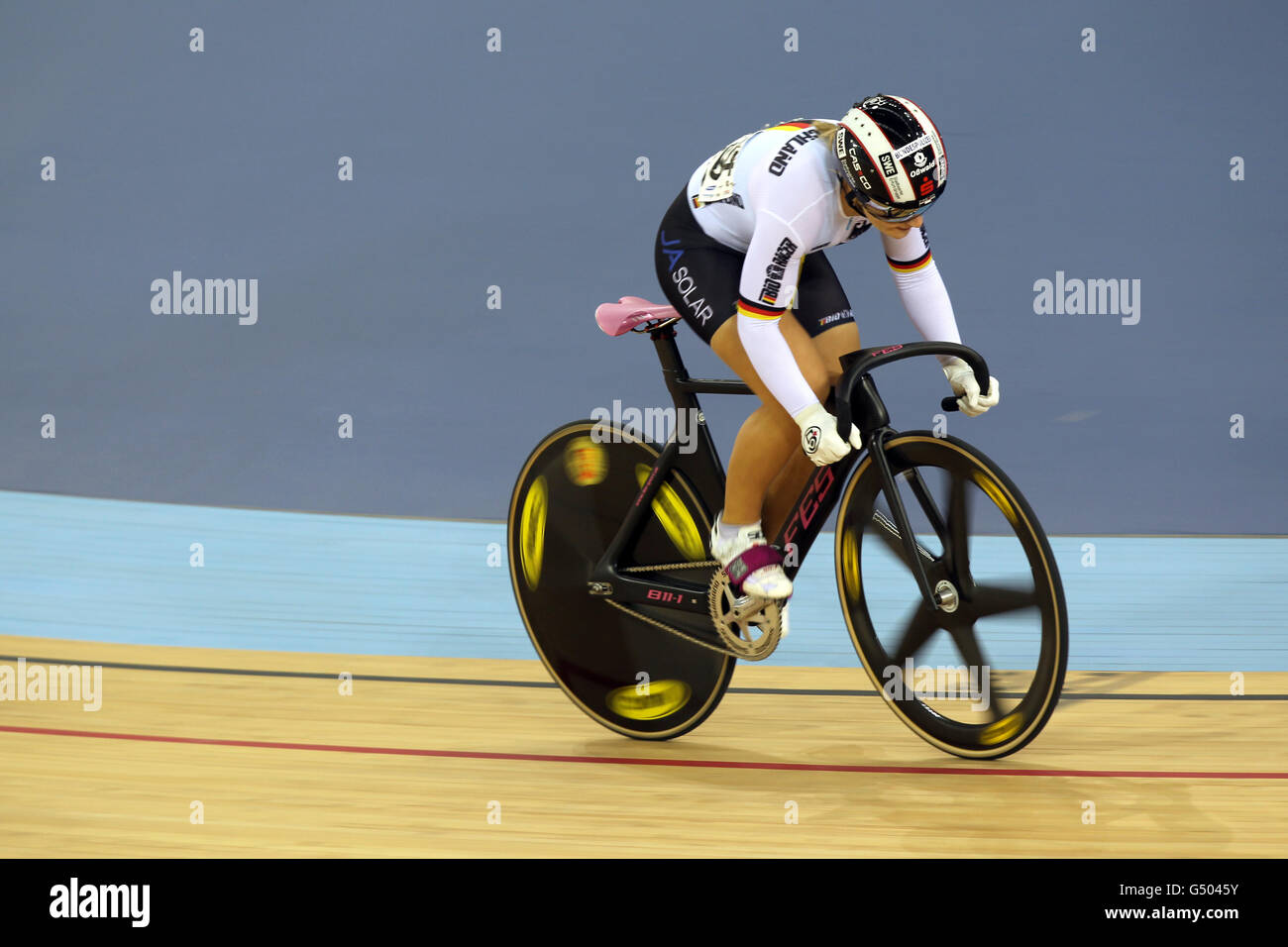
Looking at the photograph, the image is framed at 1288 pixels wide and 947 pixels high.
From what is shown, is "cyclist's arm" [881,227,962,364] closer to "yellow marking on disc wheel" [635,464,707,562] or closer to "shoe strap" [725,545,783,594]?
"shoe strap" [725,545,783,594]

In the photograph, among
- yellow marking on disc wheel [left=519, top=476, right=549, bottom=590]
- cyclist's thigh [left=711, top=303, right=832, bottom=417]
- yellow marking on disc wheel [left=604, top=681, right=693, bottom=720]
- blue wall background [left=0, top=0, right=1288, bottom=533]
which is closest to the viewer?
cyclist's thigh [left=711, top=303, right=832, bottom=417]

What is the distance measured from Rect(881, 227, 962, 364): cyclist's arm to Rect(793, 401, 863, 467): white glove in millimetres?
327

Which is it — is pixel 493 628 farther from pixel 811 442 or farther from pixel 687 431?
pixel 811 442

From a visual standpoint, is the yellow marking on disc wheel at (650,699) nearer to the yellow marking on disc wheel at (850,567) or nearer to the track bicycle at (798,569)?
the track bicycle at (798,569)

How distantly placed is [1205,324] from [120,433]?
4.77 m

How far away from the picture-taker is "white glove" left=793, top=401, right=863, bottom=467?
2320mm

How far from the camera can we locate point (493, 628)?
3.84 meters

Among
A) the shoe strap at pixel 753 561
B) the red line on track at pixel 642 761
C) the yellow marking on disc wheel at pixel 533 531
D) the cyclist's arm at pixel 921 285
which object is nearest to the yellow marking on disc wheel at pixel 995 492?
the cyclist's arm at pixel 921 285

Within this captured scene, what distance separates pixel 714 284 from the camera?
8.46ft

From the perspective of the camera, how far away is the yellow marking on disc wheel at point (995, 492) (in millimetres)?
2291

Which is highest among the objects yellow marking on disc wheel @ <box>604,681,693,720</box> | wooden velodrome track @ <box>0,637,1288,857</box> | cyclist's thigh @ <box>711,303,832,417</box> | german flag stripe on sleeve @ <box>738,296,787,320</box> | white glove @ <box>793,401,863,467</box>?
german flag stripe on sleeve @ <box>738,296,787,320</box>

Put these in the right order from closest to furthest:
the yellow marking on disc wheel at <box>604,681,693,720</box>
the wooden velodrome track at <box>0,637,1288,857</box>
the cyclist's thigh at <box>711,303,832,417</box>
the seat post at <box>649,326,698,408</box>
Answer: the wooden velodrome track at <box>0,637,1288,857</box>, the cyclist's thigh at <box>711,303,832,417</box>, the seat post at <box>649,326,698,408</box>, the yellow marking on disc wheel at <box>604,681,693,720</box>

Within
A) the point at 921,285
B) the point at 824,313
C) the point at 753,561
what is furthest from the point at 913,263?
the point at 753,561

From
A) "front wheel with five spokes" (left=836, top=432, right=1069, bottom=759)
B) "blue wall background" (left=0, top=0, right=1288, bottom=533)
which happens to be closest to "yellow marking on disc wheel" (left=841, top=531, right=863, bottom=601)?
"front wheel with five spokes" (left=836, top=432, right=1069, bottom=759)
